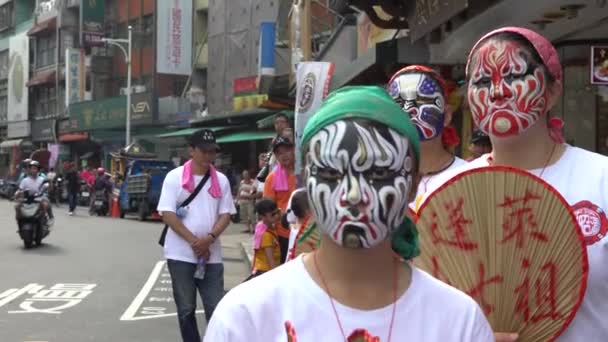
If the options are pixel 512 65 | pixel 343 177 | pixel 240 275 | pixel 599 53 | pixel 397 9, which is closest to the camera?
pixel 343 177

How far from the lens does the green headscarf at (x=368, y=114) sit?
5.90ft

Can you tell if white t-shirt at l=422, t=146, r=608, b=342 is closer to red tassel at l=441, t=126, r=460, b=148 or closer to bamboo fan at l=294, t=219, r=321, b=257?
bamboo fan at l=294, t=219, r=321, b=257

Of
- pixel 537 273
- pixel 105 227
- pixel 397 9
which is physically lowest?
pixel 105 227

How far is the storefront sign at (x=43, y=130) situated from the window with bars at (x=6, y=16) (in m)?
10.3

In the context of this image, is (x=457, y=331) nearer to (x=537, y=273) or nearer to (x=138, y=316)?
(x=537, y=273)

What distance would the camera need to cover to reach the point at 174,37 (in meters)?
34.3

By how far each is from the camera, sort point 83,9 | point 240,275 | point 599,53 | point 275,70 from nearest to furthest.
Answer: point 599,53, point 240,275, point 275,70, point 83,9

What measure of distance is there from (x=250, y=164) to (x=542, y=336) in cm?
2700

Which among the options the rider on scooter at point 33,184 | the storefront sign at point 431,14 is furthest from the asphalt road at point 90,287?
the storefront sign at point 431,14

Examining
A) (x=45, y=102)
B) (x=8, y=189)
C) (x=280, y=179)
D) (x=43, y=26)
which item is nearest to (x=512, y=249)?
(x=280, y=179)

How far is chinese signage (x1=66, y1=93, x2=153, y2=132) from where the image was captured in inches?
1404

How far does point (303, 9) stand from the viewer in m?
18.3

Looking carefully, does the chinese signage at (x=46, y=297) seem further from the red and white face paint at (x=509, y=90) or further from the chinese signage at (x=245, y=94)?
the chinese signage at (x=245, y=94)

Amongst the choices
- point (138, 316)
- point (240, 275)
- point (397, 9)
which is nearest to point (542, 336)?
point (138, 316)
